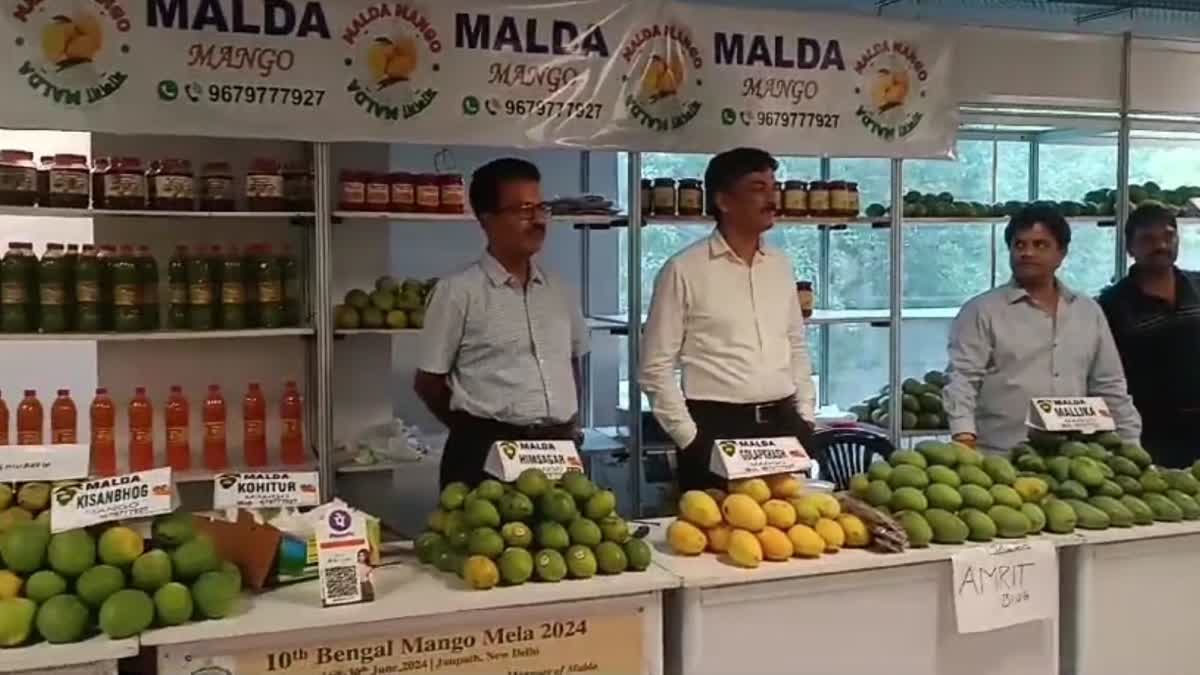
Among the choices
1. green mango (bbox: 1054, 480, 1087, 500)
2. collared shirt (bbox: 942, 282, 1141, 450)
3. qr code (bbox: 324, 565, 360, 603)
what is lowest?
qr code (bbox: 324, 565, 360, 603)

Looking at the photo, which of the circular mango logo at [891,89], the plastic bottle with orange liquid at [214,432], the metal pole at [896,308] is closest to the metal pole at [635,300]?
the circular mango logo at [891,89]

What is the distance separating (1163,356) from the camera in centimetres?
364

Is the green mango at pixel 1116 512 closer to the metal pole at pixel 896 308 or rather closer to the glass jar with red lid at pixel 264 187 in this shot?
the metal pole at pixel 896 308

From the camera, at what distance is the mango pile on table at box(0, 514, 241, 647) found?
69.9 inches

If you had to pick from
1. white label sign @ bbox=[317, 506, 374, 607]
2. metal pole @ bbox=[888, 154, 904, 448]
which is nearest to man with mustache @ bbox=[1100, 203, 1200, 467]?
metal pole @ bbox=[888, 154, 904, 448]

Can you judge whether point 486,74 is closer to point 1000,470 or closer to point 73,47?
point 73,47

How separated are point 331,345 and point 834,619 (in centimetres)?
210

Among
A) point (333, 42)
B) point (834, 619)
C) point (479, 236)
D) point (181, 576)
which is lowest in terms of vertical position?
point (834, 619)

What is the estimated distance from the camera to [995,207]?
16.2ft

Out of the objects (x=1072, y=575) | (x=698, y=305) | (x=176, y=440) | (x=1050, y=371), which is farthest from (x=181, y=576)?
(x=1050, y=371)

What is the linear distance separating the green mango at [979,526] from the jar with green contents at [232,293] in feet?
7.89

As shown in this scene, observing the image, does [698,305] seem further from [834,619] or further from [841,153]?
[841,153]

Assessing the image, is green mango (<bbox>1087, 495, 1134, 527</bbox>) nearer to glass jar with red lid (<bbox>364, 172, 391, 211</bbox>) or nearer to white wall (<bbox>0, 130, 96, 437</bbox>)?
glass jar with red lid (<bbox>364, 172, 391, 211</bbox>)

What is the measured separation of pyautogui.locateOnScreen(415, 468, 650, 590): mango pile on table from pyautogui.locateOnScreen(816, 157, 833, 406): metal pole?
346cm
